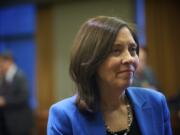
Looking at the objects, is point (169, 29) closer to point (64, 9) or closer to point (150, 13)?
point (150, 13)

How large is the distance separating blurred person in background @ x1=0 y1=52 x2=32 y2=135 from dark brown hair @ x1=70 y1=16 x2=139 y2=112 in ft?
9.48

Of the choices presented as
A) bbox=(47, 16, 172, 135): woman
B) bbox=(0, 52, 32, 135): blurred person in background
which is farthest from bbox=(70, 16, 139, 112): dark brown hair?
bbox=(0, 52, 32, 135): blurred person in background

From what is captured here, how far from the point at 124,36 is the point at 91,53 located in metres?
0.13

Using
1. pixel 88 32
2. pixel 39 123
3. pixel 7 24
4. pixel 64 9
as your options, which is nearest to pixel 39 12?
pixel 64 9

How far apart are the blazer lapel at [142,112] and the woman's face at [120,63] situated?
0.15 m

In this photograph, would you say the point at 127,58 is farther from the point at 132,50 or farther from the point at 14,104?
the point at 14,104

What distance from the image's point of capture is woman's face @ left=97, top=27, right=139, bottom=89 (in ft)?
4.41

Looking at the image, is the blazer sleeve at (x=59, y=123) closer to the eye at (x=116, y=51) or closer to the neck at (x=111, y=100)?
the neck at (x=111, y=100)

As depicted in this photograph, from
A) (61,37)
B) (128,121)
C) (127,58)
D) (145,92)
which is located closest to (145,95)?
(145,92)

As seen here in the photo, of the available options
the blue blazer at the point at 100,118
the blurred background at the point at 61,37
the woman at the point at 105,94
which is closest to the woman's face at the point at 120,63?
the woman at the point at 105,94

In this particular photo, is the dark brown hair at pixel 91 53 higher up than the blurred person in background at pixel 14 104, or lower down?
higher up

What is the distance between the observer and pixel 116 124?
1.46m

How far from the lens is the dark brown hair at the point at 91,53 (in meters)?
1.36

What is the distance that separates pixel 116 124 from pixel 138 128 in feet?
0.28
